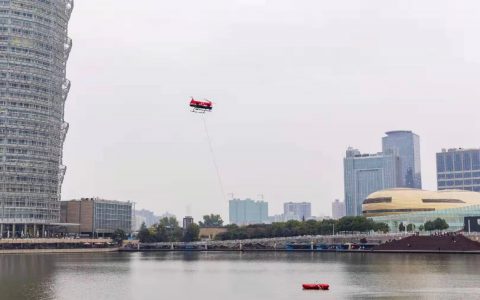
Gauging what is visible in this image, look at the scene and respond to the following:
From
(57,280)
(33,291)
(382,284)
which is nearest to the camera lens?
(33,291)

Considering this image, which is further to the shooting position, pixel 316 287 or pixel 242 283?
pixel 242 283

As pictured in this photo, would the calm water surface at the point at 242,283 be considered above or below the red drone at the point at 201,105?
below

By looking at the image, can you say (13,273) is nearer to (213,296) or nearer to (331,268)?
(213,296)

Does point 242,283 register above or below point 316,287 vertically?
below

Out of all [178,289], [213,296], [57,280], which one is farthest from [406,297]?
[57,280]

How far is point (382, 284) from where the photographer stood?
4281 inches

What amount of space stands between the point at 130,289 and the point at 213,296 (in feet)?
54.7

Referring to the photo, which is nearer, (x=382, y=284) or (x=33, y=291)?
(x=33, y=291)

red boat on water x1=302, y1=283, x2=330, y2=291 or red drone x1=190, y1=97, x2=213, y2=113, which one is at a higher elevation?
red drone x1=190, y1=97, x2=213, y2=113

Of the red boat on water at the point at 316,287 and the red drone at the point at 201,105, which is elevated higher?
the red drone at the point at 201,105

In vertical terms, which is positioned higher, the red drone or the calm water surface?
the red drone

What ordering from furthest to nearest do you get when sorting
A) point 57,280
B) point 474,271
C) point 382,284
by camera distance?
point 474,271
point 57,280
point 382,284

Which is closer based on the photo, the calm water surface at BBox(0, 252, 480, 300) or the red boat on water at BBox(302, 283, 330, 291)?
the calm water surface at BBox(0, 252, 480, 300)

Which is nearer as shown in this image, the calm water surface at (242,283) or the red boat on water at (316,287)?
the calm water surface at (242,283)
